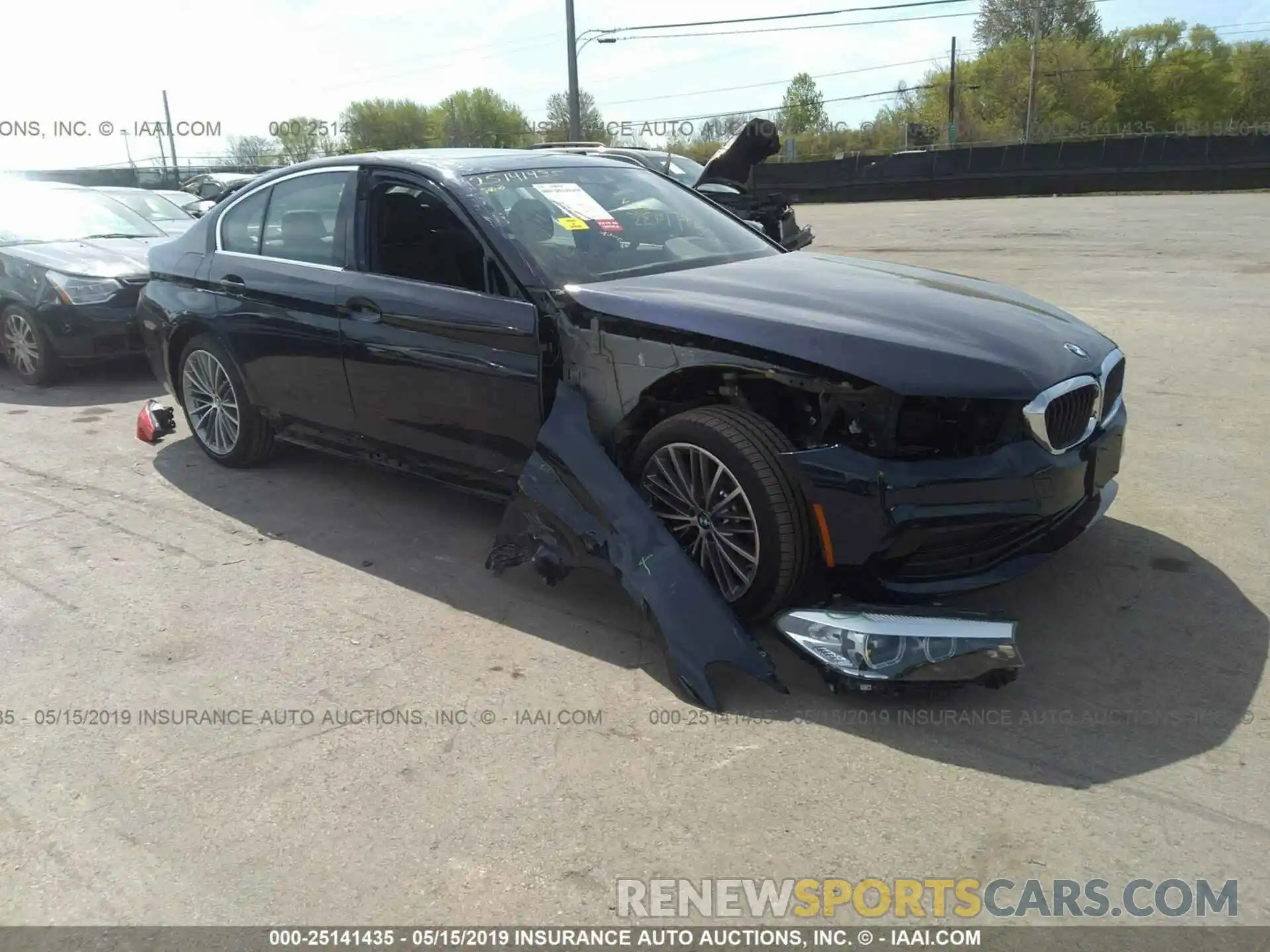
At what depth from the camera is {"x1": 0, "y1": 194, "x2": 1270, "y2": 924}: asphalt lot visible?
96.1 inches

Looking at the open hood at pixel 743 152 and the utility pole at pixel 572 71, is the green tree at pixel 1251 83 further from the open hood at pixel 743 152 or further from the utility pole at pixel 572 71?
the open hood at pixel 743 152

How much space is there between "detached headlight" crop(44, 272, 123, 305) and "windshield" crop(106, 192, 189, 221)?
1.89m

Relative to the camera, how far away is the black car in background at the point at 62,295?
771 cm

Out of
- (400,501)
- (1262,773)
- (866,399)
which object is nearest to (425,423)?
(400,501)

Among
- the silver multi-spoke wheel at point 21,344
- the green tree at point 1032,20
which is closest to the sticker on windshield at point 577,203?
the silver multi-spoke wheel at point 21,344

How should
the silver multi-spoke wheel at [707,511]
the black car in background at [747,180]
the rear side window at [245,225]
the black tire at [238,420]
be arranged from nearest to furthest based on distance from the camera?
the silver multi-spoke wheel at [707,511] < the rear side window at [245,225] < the black tire at [238,420] < the black car in background at [747,180]

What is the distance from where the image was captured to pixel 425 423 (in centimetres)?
438

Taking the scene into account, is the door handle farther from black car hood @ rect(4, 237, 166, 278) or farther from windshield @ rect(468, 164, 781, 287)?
black car hood @ rect(4, 237, 166, 278)

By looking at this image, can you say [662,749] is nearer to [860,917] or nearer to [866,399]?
[860,917]

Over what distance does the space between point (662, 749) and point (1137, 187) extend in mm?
30258

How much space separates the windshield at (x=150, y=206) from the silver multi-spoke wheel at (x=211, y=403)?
4.66 metres

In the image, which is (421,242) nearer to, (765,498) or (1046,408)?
(765,498)

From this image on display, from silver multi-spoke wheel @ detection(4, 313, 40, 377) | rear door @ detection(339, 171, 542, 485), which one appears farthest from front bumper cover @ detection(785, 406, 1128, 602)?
silver multi-spoke wheel @ detection(4, 313, 40, 377)

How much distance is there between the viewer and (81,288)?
7.72 meters
